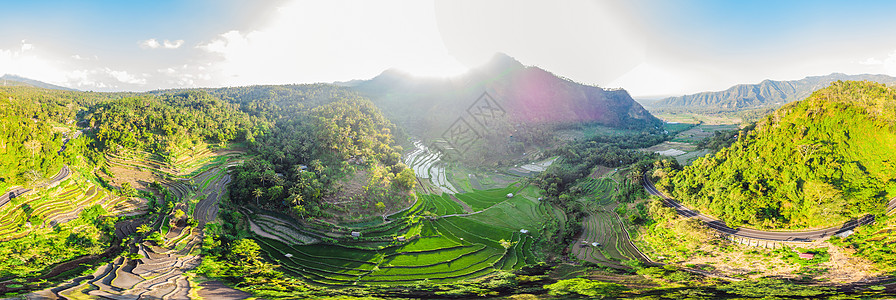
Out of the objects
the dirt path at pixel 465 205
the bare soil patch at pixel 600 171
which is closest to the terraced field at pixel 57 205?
the dirt path at pixel 465 205

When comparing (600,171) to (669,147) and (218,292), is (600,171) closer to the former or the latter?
(669,147)

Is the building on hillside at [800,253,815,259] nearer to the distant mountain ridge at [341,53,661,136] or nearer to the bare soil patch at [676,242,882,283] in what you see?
the bare soil patch at [676,242,882,283]

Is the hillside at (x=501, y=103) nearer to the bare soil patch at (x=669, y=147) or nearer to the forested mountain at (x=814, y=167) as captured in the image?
the bare soil patch at (x=669, y=147)

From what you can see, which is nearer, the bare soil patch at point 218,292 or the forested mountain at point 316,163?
the bare soil patch at point 218,292

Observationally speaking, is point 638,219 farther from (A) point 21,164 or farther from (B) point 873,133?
(A) point 21,164

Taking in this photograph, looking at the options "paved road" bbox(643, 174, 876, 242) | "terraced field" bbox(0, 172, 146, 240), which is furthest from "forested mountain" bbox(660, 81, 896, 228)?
"terraced field" bbox(0, 172, 146, 240)

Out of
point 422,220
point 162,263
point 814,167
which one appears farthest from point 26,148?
point 814,167
